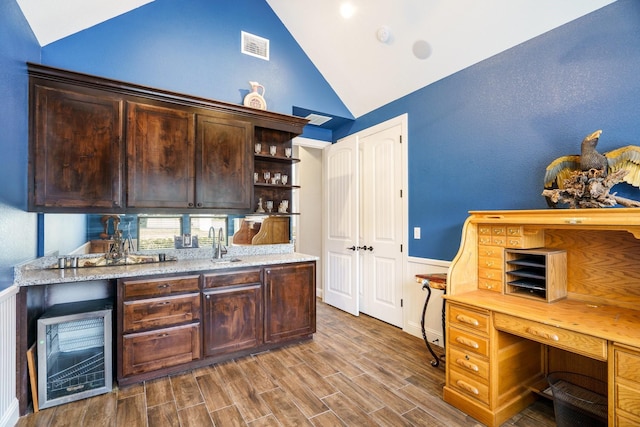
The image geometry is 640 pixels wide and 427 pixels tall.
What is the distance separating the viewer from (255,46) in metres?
3.59

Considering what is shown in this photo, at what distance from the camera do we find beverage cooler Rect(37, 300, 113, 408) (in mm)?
2070

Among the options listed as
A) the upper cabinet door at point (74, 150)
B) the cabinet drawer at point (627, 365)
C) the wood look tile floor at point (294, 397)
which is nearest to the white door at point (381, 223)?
the wood look tile floor at point (294, 397)

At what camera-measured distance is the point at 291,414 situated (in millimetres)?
2018

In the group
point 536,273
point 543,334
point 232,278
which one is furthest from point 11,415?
point 536,273

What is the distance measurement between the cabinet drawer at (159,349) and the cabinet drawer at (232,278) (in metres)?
0.37

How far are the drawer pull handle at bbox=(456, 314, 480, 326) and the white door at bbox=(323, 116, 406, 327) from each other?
141 centimetres

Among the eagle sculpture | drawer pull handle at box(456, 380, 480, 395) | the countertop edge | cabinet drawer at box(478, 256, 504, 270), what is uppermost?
the eagle sculpture

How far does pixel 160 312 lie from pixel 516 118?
A: 3.38m

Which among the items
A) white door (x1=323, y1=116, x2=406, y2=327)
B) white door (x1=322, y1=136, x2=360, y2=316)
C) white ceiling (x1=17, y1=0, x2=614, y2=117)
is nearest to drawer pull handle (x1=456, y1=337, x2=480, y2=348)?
white door (x1=323, y1=116, x2=406, y2=327)

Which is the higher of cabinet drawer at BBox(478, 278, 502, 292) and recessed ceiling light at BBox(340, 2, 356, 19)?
recessed ceiling light at BBox(340, 2, 356, 19)

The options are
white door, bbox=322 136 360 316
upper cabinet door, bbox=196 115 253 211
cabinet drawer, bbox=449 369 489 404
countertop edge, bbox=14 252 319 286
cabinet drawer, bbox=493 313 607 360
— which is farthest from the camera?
white door, bbox=322 136 360 316

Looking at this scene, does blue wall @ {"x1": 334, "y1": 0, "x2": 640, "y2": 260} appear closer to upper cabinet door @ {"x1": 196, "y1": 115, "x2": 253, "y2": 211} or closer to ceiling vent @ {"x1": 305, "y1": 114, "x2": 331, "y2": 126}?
ceiling vent @ {"x1": 305, "y1": 114, "x2": 331, "y2": 126}

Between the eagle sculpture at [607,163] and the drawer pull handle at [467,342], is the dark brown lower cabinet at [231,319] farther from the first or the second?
the eagle sculpture at [607,163]

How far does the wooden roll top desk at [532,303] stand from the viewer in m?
1.65
